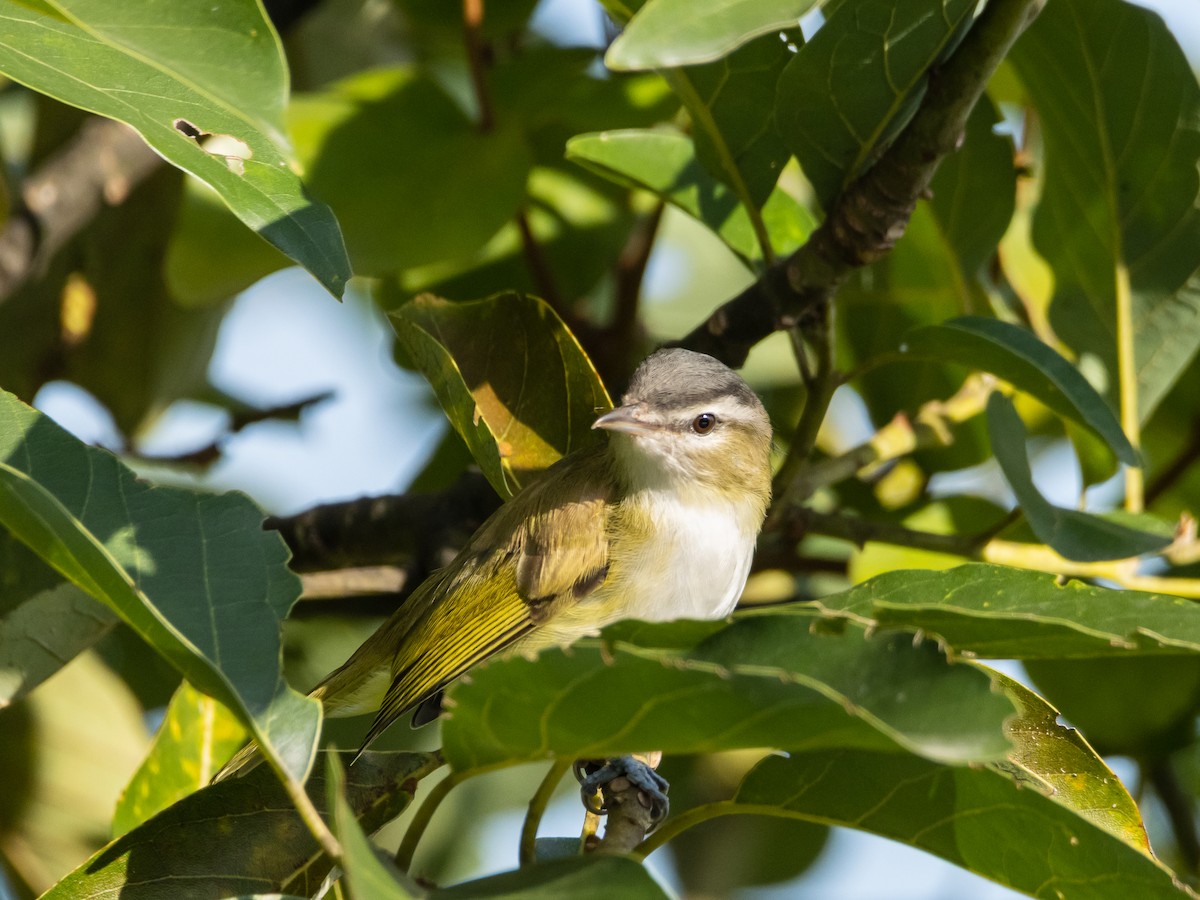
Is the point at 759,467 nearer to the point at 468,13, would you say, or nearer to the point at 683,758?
the point at 683,758

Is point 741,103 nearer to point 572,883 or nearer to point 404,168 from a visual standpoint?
point 404,168

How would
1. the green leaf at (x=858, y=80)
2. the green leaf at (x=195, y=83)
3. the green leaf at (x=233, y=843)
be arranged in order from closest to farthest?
the green leaf at (x=195, y=83)
the green leaf at (x=233, y=843)
the green leaf at (x=858, y=80)

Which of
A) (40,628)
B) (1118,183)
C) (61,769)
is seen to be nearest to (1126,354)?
(1118,183)

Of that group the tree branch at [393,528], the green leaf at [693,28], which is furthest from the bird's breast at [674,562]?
the green leaf at [693,28]

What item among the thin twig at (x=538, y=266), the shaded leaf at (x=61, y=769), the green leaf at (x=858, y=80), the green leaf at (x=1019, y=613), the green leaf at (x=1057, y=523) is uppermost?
the green leaf at (x=858, y=80)

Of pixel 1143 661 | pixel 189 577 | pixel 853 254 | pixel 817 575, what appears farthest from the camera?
pixel 817 575

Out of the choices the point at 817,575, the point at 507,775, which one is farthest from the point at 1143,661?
the point at 507,775

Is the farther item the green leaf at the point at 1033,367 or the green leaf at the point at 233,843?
the green leaf at the point at 1033,367

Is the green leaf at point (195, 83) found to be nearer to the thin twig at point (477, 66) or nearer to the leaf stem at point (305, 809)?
the leaf stem at point (305, 809)

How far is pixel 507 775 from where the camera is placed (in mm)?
3771

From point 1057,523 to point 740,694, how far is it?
3.71 feet

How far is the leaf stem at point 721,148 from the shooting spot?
2.18m

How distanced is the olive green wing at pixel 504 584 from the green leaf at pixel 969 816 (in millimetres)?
770

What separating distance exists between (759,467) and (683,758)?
0.88 metres
